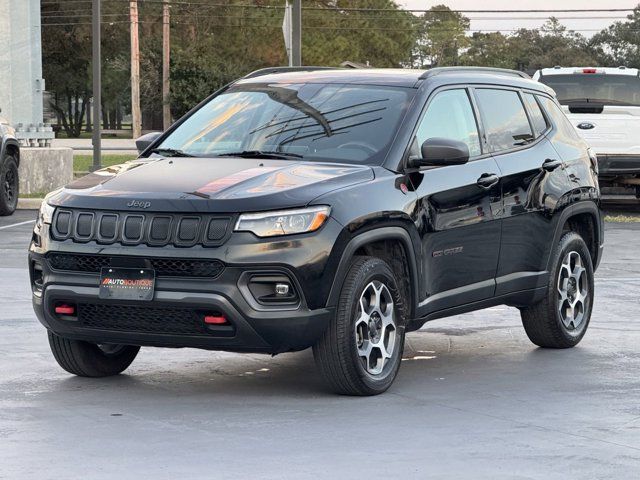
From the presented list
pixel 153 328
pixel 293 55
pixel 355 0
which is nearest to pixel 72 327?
pixel 153 328

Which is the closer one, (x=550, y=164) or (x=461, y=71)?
(x=461, y=71)

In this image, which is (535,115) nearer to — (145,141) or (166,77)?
(145,141)

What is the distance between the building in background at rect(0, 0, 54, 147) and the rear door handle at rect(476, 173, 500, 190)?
19.5 meters

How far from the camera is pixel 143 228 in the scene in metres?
7.51

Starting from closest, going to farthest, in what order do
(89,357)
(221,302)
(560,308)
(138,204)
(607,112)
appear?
1. (221,302)
2. (138,204)
3. (89,357)
4. (560,308)
5. (607,112)

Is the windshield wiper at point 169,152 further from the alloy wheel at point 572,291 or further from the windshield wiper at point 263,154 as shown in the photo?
the alloy wheel at point 572,291

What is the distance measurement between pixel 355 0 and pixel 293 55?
6444 cm

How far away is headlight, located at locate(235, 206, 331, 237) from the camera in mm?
7383

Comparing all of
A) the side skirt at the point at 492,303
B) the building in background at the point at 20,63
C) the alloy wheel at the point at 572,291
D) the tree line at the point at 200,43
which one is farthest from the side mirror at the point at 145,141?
the tree line at the point at 200,43

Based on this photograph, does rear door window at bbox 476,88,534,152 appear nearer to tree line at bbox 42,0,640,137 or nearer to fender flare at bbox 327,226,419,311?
fender flare at bbox 327,226,419,311

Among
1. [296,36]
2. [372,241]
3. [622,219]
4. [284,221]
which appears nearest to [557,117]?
[372,241]

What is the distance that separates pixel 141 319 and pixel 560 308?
3.35m

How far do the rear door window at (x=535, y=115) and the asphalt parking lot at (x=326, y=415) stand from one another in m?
1.48

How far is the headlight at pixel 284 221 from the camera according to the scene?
7.38 metres
